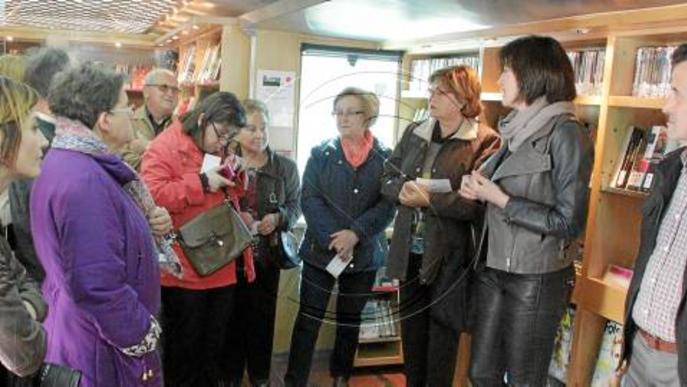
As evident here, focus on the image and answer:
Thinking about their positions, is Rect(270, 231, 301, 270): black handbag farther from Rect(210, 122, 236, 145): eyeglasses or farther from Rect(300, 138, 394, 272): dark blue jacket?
Rect(210, 122, 236, 145): eyeglasses

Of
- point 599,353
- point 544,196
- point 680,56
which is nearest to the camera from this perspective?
point 680,56

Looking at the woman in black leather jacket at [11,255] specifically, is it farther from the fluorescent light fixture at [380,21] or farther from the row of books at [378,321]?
the row of books at [378,321]

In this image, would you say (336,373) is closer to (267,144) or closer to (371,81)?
(267,144)

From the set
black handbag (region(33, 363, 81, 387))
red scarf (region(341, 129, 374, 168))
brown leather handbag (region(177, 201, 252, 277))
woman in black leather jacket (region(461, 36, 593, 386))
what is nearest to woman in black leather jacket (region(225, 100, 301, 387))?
brown leather handbag (region(177, 201, 252, 277))

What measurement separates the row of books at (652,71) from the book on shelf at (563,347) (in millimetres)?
744

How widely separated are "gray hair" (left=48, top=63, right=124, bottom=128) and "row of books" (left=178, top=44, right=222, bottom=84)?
0.72 metres

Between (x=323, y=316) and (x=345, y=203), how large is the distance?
480 millimetres

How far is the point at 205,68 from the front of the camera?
217cm

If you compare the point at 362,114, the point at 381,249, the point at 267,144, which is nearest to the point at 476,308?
the point at 381,249

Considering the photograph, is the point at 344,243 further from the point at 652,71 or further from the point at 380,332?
the point at 652,71

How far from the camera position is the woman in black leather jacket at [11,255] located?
3.10 ft

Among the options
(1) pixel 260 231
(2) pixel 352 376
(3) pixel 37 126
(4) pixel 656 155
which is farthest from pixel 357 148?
(2) pixel 352 376

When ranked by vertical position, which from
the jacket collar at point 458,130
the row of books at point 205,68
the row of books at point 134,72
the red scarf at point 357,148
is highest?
the row of books at point 205,68

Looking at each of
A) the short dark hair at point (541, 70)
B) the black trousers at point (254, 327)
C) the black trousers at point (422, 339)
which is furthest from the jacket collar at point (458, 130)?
the black trousers at point (254, 327)
